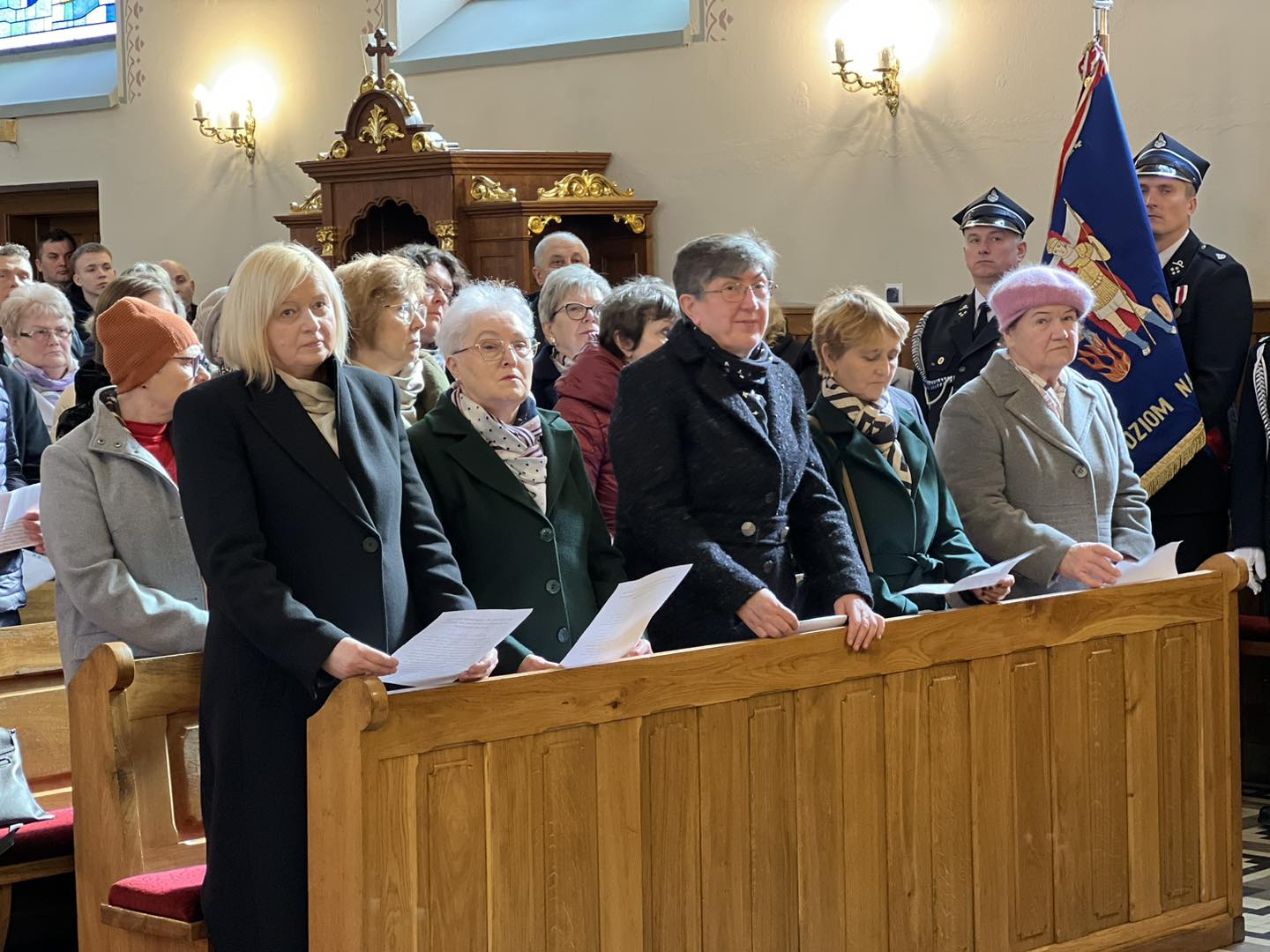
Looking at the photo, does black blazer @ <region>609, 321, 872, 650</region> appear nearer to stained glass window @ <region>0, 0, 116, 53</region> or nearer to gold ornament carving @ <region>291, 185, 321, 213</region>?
gold ornament carving @ <region>291, 185, 321, 213</region>

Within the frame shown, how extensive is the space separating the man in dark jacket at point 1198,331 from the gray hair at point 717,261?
2.30 metres

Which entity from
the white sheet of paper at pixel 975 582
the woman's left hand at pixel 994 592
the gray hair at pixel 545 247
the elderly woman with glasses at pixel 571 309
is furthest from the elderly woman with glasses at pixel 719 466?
the gray hair at pixel 545 247

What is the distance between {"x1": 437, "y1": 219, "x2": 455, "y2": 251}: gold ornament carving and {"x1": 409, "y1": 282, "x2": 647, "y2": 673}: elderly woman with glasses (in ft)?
15.6

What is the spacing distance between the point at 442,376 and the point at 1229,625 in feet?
5.87

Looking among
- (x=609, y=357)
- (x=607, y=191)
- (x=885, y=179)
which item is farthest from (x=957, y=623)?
(x=607, y=191)

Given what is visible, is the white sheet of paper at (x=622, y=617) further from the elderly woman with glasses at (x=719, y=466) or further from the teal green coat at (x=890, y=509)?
the teal green coat at (x=890, y=509)

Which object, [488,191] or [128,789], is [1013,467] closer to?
[128,789]

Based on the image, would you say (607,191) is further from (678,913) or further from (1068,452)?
(678,913)

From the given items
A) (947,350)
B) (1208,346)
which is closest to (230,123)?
(947,350)

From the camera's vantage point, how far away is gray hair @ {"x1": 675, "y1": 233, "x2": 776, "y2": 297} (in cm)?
316

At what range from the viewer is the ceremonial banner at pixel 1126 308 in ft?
16.4

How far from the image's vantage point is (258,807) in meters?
2.59

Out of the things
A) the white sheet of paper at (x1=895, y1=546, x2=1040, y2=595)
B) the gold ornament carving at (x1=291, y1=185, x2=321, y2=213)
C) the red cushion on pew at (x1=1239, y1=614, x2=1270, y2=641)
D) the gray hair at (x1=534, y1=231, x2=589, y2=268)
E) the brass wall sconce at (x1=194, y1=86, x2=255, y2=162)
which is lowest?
the red cushion on pew at (x1=1239, y1=614, x2=1270, y2=641)

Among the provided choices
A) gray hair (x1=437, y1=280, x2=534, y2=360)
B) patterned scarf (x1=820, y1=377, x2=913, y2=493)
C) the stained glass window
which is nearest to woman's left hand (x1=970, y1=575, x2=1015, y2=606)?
patterned scarf (x1=820, y1=377, x2=913, y2=493)
